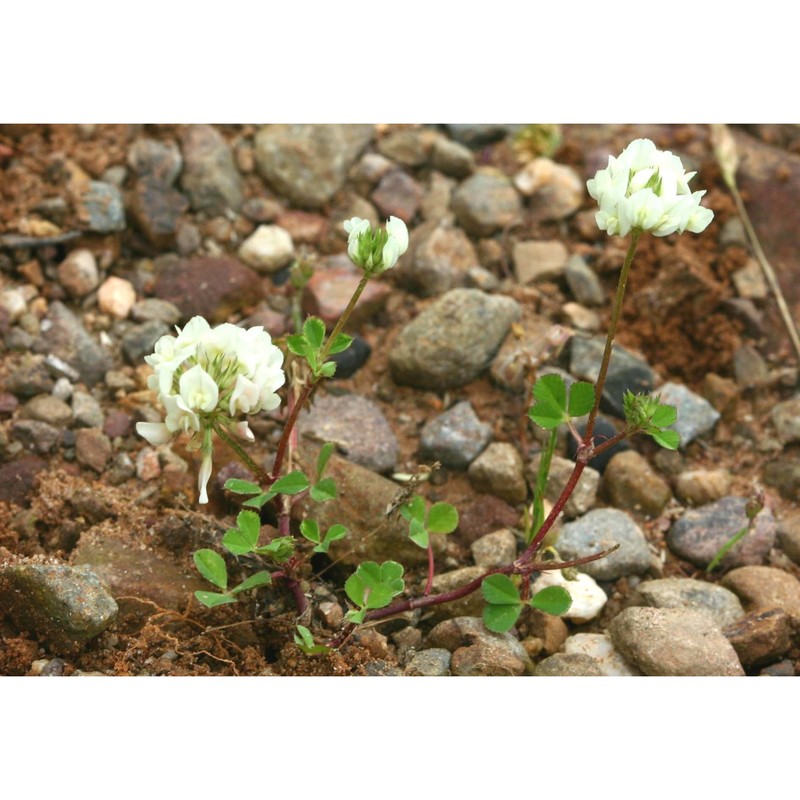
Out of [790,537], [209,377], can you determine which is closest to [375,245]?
[209,377]

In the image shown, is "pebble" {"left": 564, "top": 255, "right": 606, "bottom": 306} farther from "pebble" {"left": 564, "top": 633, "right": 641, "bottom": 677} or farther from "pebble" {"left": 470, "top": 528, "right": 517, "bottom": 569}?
"pebble" {"left": 564, "top": 633, "right": 641, "bottom": 677}

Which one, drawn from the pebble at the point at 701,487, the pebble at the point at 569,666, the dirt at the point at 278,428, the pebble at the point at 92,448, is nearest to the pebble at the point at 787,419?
the dirt at the point at 278,428

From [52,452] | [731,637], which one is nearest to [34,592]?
[52,452]

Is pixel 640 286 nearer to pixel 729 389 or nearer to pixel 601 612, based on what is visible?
pixel 729 389

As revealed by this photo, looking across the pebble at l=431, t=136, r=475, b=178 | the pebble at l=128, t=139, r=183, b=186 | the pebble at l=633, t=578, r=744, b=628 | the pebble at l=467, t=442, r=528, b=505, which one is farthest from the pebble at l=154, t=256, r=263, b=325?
the pebble at l=633, t=578, r=744, b=628

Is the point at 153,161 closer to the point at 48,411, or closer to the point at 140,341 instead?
the point at 140,341

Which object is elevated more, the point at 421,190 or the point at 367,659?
the point at 421,190
